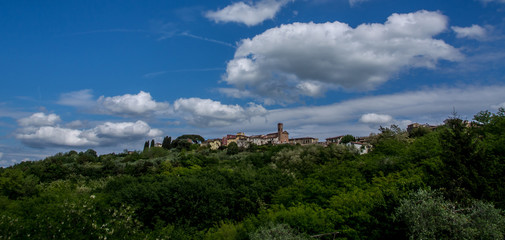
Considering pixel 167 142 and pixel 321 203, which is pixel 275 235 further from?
pixel 167 142

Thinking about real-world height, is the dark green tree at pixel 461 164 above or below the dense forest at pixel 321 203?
above

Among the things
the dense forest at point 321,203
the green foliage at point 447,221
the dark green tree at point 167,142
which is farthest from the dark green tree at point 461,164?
the dark green tree at point 167,142

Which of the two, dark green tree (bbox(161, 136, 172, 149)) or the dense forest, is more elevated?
dark green tree (bbox(161, 136, 172, 149))

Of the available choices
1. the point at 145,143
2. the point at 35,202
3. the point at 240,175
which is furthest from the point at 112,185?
the point at 145,143

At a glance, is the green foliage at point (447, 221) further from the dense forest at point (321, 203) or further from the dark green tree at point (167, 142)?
the dark green tree at point (167, 142)

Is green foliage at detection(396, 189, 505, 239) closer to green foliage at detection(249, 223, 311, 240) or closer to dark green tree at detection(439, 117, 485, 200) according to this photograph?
dark green tree at detection(439, 117, 485, 200)

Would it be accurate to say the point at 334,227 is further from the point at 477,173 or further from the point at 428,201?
the point at 477,173

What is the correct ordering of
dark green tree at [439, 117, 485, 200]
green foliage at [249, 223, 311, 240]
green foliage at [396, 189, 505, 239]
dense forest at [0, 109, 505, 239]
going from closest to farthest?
green foliage at [249, 223, 311, 240] → green foliage at [396, 189, 505, 239] → dense forest at [0, 109, 505, 239] → dark green tree at [439, 117, 485, 200]

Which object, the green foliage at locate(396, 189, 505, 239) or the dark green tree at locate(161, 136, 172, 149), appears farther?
the dark green tree at locate(161, 136, 172, 149)

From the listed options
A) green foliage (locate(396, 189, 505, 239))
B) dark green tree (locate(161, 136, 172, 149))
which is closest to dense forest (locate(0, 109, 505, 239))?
green foliage (locate(396, 189, 505, 239))

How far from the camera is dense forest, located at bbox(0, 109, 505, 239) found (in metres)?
11.8

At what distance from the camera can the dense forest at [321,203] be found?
38.9 feet

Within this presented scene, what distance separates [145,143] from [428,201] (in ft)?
276

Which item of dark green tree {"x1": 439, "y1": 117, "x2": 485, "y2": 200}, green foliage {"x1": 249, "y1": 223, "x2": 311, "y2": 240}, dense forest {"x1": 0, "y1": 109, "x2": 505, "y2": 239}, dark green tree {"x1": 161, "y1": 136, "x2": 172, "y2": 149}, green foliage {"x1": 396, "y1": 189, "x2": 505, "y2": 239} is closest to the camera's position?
green foliage {"x1": 249, "y1": 223, "x2": 311, "y2": 240}
